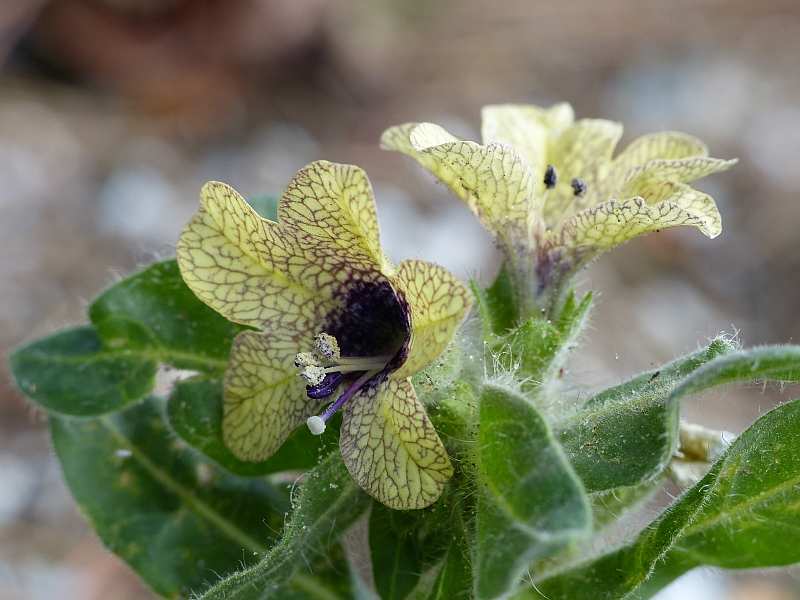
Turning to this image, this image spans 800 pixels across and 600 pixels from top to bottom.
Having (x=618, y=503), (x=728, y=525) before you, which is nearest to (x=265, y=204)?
(x=618, y=503)

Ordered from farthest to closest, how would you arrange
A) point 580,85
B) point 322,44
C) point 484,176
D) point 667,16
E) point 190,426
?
point 667,16 < point 580,85 < point 322,44 < point 190,426 < point 484,176

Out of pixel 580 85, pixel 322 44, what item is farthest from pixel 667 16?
pixel 322 44

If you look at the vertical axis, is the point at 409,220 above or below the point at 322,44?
below

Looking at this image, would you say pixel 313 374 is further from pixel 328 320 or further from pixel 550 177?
pixel 550 177

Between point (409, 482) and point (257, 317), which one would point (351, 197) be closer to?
point (257, 317)

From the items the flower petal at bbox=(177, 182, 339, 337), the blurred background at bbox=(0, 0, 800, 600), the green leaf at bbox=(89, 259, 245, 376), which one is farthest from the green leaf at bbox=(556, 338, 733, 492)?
the blurred background at bbox=(0, 0, 800, 600)

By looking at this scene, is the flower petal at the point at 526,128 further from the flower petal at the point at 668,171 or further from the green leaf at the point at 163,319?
the green leaf at the point at 163,319

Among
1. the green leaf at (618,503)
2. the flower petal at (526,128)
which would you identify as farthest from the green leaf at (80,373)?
the green leaf at (618,503)
